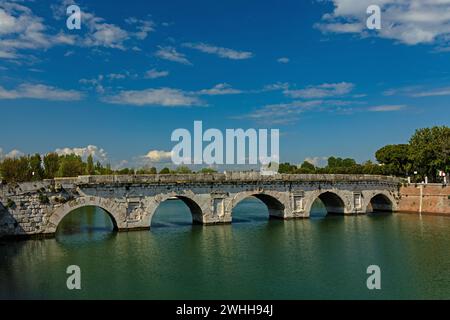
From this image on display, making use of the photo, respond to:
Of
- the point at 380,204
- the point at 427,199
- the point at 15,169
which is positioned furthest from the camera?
the point at 15,169

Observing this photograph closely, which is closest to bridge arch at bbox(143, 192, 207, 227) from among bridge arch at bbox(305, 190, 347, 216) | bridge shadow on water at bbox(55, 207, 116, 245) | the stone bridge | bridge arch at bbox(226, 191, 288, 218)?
the stone bridge

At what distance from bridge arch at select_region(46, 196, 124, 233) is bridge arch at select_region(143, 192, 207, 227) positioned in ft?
7.72

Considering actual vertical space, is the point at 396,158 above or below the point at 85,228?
above

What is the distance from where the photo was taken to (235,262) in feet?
90.8

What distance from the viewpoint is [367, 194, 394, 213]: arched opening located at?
5434 cm

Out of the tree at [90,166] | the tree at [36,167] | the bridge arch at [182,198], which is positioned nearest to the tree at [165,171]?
the tree at [90,166]

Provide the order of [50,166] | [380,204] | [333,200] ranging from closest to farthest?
[333,200] → [380,204] → [50,166]

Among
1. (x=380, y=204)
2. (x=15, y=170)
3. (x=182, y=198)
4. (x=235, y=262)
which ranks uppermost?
(x=15, y=170)

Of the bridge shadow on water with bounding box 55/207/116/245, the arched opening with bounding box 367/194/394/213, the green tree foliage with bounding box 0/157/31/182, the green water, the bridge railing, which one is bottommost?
the green water

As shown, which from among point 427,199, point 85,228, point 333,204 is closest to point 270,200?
point 333,204

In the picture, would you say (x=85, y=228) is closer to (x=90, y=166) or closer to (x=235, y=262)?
(x=235, y=262)

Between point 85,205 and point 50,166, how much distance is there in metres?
41.2

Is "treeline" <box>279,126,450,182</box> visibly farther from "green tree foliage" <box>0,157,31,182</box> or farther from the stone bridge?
"green tree foliage" <box>0,157,31,182</box>
